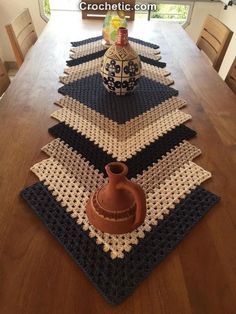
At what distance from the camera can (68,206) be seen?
1.90ft

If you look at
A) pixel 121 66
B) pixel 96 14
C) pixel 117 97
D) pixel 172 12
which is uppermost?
pixel 121 66

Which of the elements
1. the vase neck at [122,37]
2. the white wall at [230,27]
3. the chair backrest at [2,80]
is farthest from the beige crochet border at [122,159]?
the white wall at [230,27]

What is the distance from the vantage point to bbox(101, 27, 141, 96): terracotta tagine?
869 millimetres

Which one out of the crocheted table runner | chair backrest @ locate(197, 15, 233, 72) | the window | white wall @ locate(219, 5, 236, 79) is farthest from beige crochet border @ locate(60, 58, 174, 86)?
the window

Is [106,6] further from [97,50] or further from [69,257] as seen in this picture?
[69,257]

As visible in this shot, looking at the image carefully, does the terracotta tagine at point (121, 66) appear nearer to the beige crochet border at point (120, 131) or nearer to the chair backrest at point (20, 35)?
the beige crochet border at point (120, 131)

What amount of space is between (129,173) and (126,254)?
214 mm

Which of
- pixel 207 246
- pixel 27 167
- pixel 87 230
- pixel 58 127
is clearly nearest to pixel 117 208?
pixel 87 230

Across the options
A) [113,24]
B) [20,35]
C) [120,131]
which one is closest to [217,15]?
[113,24]

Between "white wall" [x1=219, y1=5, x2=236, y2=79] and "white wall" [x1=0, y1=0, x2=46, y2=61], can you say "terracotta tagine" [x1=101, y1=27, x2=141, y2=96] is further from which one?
"white wall" [x1=0, y1=0, x2=46, y2=61]

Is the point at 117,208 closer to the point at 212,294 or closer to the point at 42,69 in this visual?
the point at 212,294

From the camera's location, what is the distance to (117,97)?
0.96 m

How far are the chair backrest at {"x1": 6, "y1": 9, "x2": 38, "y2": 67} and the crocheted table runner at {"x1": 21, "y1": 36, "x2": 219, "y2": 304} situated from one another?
0.43 metres

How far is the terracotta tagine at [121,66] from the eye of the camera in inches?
34.2
